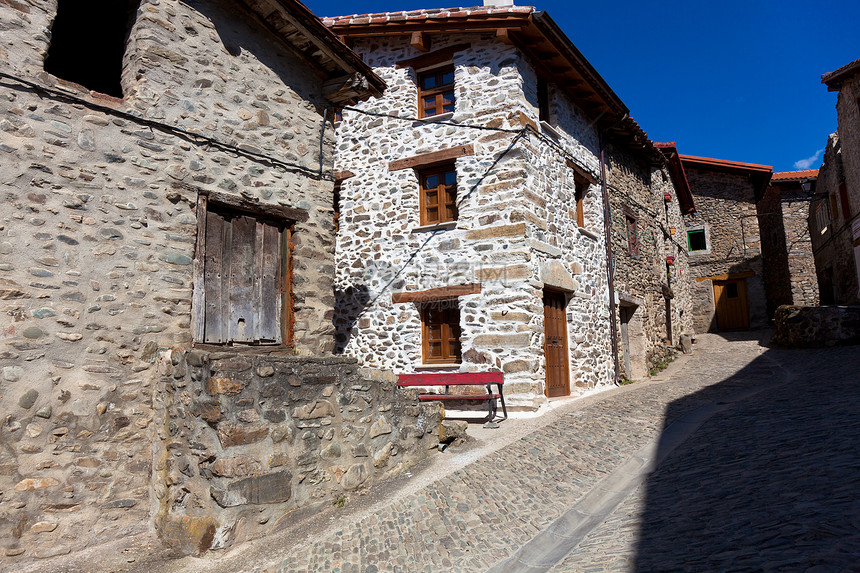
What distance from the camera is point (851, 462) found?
4098 millimetres

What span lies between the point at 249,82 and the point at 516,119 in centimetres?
492

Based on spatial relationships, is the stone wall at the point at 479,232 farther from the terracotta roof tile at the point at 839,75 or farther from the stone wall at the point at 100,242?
the terracotta roof tile at the point at 839,75

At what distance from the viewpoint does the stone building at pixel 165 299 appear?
4.59 meters

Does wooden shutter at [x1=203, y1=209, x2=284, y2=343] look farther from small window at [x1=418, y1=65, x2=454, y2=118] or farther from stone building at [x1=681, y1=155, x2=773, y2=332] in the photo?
stone building at [x1=681, y1=155, x2=773, y2=332]

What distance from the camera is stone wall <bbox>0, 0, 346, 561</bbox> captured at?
15.2 ft

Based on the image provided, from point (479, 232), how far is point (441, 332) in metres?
1.98

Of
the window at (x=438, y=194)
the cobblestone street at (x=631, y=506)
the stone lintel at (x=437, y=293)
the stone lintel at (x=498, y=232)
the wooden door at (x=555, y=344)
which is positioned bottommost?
the cobblestone street at (x=631, y=506)

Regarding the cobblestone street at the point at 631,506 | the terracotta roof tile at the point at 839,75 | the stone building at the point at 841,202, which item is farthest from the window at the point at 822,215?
the cobblestone street at the point at 631,506

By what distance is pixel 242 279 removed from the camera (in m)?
6.26

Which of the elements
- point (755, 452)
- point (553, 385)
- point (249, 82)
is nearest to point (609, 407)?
point (553, 385)

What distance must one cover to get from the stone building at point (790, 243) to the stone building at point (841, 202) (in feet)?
1.35

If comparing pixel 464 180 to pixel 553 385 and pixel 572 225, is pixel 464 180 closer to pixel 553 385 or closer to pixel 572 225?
pixel 572 225

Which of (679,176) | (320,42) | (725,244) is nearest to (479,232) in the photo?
(320,42)

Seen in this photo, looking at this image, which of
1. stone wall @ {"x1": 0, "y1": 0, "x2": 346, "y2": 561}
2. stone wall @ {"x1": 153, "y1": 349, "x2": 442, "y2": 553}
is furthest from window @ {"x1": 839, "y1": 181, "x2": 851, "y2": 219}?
stone wall @ {"x1": 0, "y1": 0, "x2": 346, "y2": 561}
